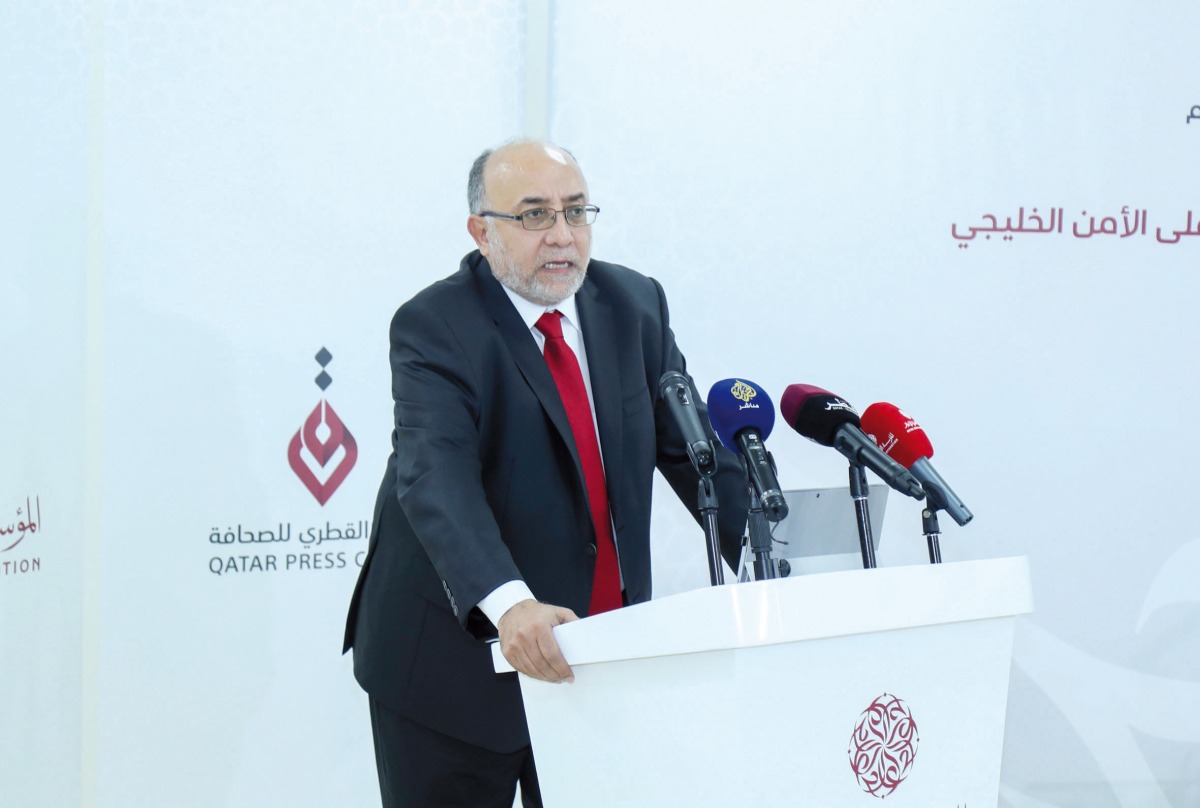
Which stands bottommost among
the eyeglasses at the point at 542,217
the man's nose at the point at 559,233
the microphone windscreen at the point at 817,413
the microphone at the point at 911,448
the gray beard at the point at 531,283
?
the microphone at the point at 911,448

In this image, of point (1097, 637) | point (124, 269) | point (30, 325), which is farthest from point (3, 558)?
point (1097, 637)

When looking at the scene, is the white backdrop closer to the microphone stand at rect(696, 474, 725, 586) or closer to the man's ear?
the man's ear

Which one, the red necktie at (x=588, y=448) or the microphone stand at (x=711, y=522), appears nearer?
the microphone stand at (x=711, y=522)

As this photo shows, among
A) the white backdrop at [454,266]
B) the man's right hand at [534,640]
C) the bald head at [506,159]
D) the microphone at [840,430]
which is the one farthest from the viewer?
the white backdrop at [454,266]

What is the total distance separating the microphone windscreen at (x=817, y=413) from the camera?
1376 millimetres

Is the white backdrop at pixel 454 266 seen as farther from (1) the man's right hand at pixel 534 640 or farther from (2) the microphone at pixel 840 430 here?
(1) the man's right hand at pixel 534 640

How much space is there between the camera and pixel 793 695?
41.4 inches

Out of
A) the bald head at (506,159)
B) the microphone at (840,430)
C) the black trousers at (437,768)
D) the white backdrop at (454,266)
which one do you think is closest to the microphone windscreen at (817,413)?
the microphone at (840,430)

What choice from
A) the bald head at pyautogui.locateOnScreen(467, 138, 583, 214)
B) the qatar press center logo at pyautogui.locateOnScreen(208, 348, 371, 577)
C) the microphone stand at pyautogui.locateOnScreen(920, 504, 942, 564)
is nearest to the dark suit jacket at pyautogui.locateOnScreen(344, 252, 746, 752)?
the bald head at pyautogui.locateOnScreen(467, 138, 583, 214)

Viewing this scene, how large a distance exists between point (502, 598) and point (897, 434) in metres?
0.52

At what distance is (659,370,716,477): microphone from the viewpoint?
1.23 metres

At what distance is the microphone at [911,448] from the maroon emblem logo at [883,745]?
25cm

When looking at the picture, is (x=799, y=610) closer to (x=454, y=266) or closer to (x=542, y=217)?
(x=542, y=217)

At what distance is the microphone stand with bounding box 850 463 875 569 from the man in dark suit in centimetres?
34
